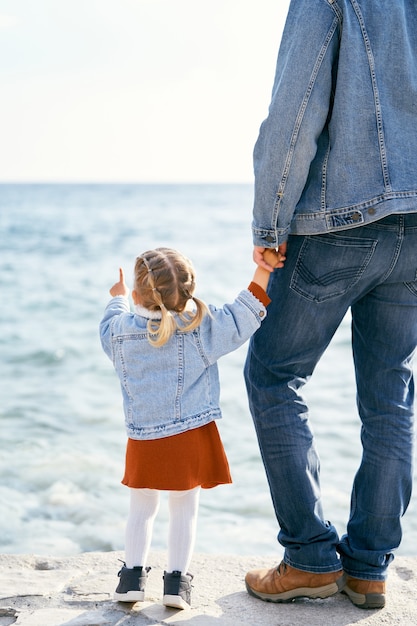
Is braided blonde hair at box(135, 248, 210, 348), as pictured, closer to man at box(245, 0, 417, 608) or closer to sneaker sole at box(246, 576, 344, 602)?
man at box(245, 0, 417, 608)

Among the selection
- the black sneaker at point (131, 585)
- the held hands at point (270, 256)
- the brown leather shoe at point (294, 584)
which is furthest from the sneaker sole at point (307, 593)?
the held hands at point (270, 256)

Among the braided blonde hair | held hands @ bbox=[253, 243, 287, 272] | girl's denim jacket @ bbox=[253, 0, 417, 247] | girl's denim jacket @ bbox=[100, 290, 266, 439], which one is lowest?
girl's denim jacket @ bbox=[100, 290, 266, 439]

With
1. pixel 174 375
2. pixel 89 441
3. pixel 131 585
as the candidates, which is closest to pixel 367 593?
pixel 131 585

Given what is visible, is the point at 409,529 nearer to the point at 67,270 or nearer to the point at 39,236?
the point at 67,270

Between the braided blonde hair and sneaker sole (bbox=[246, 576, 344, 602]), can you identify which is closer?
the braided blonde hair

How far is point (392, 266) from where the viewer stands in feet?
7.38

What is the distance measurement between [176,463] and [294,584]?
54 centimetres

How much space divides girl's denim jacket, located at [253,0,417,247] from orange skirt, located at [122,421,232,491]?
2.10 feet

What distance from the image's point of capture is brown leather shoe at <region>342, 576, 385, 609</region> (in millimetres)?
2418

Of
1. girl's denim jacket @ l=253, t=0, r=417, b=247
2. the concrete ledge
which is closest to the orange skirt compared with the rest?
the concrete ledge

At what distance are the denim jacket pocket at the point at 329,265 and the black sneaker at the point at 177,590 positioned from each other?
927 millimetres

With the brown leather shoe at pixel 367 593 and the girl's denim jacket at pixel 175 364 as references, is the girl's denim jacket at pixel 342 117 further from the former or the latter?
the brown leather shoe at pixel 367 593

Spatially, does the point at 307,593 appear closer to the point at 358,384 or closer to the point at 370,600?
the point at 370,600

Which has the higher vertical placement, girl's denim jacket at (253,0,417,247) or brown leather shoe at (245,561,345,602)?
girl's denim jacket at (253,0,417,247)
